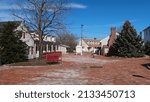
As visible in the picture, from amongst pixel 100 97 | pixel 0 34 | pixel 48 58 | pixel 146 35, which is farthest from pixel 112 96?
pixel 146 35

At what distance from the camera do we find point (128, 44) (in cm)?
3866

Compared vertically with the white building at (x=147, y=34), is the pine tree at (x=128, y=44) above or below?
below

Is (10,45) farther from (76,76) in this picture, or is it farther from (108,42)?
(108,42)

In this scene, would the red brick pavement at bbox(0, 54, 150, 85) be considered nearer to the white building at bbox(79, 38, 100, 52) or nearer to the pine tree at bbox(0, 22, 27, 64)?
the pine tree at bbox(0, 22, 27, 64)

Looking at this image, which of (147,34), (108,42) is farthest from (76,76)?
(147,34)

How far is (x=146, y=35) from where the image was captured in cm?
5600

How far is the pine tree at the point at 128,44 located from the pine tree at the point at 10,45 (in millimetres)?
14381

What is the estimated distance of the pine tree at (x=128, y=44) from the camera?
124ft

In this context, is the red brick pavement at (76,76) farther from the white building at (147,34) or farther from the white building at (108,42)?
the white building at (147,34)

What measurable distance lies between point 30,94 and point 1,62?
21256 millimetres

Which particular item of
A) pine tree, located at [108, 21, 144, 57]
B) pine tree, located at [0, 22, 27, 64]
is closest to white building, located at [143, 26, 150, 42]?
pine tree, located at [108, 21, 144, 57]

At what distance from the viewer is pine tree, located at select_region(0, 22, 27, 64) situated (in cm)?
2555

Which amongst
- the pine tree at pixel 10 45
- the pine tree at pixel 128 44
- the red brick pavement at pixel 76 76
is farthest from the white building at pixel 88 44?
the red brick pavement at pixel 76 76

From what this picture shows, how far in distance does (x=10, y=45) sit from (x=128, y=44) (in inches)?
695
